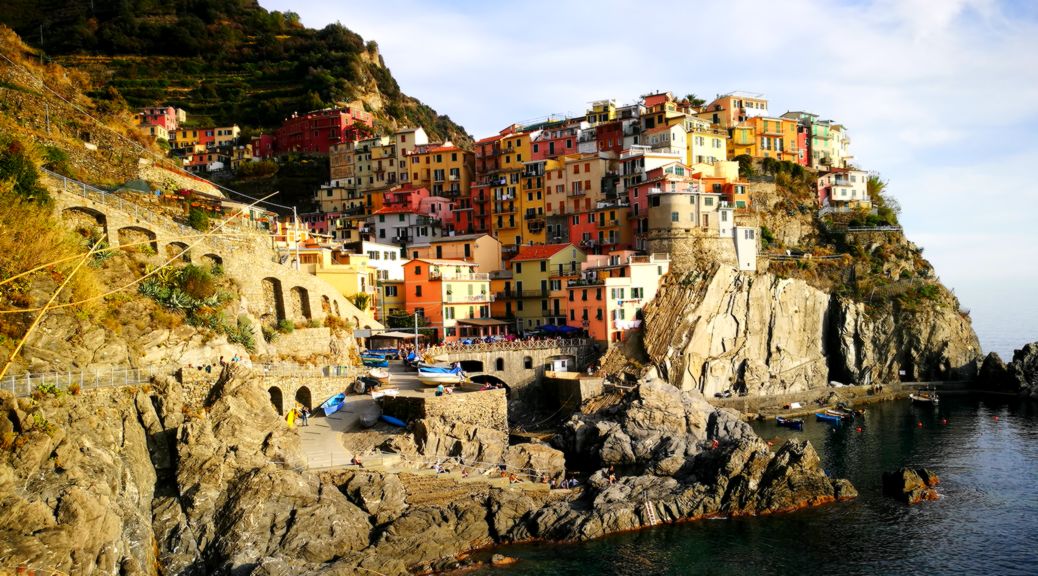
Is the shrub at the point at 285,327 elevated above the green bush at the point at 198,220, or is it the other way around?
the green bush at the point at 198,220

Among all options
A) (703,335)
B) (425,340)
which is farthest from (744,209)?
(425,340)

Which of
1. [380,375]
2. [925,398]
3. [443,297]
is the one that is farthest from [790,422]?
[380,375]

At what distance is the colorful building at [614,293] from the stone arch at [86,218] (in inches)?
1256

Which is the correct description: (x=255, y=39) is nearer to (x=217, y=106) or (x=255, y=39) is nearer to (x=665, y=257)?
(x=217, y=106)

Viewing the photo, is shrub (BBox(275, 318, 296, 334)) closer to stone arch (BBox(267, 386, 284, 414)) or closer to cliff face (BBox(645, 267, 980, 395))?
stone arch (BBox(267, 386, 284, 414))

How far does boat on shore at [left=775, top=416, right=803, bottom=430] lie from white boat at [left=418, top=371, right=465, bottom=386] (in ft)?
73.8

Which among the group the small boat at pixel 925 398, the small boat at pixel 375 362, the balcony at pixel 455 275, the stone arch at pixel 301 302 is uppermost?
the balcony at pixel 455 275

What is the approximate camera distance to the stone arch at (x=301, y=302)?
154 ft

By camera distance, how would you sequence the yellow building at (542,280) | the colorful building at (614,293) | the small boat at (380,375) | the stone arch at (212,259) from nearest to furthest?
1. the stone arch at (212,259)
2. the small boat at (380,375)
3. the colorful building at (614,293)
4. the yellow building at (542,280)

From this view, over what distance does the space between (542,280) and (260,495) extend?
37.1m

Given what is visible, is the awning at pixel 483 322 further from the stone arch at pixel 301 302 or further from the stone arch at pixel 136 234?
the stone arch at pixel 136 234

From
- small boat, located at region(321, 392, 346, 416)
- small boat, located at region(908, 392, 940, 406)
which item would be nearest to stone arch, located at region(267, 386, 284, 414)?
small boat, located at region(321, 392, 346, 416)

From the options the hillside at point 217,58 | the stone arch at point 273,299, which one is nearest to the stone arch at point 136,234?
the stone arch at point 273,299

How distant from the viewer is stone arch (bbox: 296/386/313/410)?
40.1m
